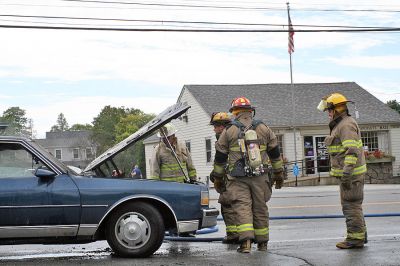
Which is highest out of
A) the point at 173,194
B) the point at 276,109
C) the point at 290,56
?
the point at 290,56

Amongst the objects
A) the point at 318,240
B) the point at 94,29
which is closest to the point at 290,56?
the point at 94,29

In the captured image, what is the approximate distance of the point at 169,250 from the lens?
8.05 meters

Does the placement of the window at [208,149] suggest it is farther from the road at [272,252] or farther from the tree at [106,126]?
the tree at [106,126]

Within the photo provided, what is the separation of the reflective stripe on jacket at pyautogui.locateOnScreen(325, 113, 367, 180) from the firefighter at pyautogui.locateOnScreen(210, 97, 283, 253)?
0.76 metres

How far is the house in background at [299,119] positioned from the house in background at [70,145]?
117 ft

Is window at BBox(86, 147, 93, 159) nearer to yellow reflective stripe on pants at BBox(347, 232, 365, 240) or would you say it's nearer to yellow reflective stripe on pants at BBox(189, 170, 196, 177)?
yellow reflective stripe on pants at BBox(189, 170, 196, 177)

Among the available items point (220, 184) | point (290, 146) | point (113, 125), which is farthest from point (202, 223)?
point (113, 125)

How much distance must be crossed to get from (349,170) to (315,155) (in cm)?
2656

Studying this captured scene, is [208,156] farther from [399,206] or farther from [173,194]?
[173,194]

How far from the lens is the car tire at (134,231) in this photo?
7.14 meters

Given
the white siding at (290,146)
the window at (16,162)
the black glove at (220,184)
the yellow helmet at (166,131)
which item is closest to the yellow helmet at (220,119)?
the yellow helmet at (166,131)

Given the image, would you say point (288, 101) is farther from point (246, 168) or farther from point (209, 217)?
point (209, 217)

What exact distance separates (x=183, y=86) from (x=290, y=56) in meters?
7.60

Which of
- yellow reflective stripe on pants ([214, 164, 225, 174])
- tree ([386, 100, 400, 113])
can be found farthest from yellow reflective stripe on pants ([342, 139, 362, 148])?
tree ([386, 100, 400, 113])
